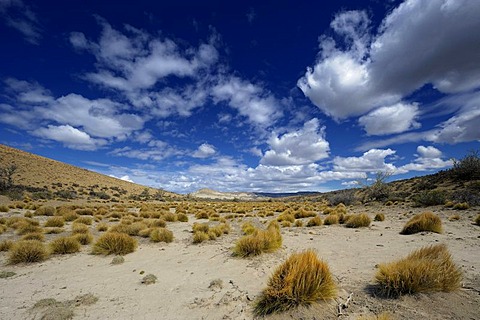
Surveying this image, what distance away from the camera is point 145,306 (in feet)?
14.0

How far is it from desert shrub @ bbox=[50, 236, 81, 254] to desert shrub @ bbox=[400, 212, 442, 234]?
1256 cm

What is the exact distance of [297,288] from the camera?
12.1 feet

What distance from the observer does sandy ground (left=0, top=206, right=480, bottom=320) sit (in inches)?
141

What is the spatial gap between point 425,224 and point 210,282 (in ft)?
29.5

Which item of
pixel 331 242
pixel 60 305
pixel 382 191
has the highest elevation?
pixel 382 191

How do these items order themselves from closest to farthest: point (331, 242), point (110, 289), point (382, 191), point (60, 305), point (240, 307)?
1. point (240, 307)
2. point (60, 305)
3. point (110, 289)
4. point (331, 242)
5. point (382, 191)

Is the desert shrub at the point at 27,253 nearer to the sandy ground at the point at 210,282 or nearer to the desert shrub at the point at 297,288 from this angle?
the sandy ground at the point at 210,282

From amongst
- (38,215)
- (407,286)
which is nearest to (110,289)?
(407,286)

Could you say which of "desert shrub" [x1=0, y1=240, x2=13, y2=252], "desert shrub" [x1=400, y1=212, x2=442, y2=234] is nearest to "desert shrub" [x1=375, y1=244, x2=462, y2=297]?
"desert shrub" [x1=400, y1=212, x2=442, y2=234]

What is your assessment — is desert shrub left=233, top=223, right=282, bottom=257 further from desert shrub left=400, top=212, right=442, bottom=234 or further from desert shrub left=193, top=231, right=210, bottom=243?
desert shrub left=400, top=212, right=442, bottom=234

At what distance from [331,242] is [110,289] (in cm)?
732

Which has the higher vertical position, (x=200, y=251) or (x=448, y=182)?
(x=448, y=182)

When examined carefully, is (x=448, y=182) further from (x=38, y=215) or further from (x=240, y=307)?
(x=38, y=215)

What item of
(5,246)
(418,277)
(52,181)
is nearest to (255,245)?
(418,277)
